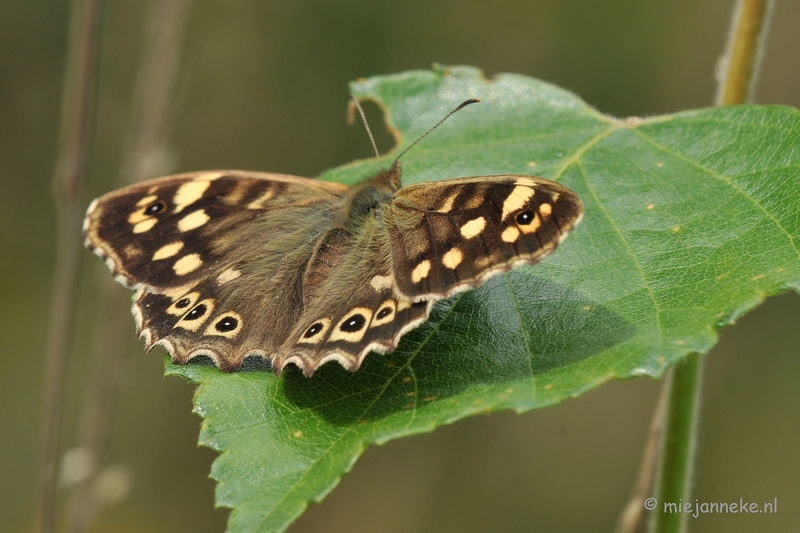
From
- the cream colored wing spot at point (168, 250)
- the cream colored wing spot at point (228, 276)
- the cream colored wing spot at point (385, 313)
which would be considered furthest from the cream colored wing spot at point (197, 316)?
the cream colored wing spot at point (385, 313)

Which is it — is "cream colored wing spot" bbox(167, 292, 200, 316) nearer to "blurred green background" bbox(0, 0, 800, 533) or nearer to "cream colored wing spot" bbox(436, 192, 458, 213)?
"cream colored wing spot" bbox(436, 192, 458, 213)

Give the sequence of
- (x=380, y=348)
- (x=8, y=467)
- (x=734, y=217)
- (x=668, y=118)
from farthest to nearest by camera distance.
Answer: (x=8, y=467) → (x=668, y=118) → (x=734, y=217) → (x=380, y=348)

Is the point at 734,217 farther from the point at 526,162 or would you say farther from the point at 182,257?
the point at 182,257

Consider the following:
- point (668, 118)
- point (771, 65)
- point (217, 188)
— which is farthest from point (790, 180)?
point (771, 65)

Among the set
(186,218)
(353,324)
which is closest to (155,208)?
(186,218)

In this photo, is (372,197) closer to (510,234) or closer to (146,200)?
(510,234)

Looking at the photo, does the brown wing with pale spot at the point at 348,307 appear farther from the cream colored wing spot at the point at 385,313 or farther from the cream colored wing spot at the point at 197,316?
the cream colored wing spot at the point at 197,316

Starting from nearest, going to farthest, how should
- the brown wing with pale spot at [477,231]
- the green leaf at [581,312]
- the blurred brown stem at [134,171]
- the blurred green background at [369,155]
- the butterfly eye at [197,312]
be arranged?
1. the green leaf at [581,312]
2. the brown wing with pale spot at [477,231]
3. the butterfly eye at [197,312]
4. the blurred brown stem at [134,171]
5. the blurred green background at [369,155]
